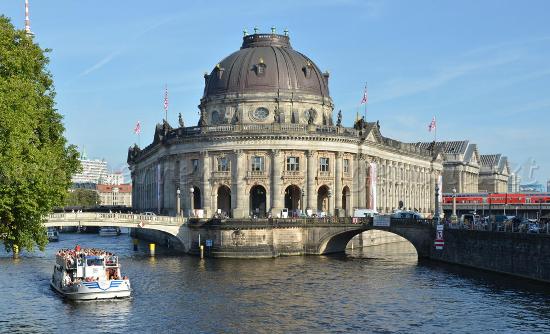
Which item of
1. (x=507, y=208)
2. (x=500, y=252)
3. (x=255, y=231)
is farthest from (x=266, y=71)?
(x=507, y=208)

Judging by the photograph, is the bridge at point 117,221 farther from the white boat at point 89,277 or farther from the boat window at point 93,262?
the boat window at point 93,262

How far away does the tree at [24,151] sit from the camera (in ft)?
160

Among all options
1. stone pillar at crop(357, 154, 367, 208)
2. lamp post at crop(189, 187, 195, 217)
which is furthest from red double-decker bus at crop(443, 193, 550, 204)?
lamp post at crop(189, 187, 195, 217)

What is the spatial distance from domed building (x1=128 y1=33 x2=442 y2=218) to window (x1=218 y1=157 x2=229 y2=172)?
0.16m

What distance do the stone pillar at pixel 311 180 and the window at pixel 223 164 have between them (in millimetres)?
11952

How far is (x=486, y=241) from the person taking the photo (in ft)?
269

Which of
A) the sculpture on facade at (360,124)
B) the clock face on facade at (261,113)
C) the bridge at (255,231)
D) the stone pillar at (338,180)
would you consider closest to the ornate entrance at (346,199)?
the stone pillar at (338,180)

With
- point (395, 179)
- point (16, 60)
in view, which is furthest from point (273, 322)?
point (395, 179)

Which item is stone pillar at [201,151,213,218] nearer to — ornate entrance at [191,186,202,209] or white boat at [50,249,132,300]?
ornate entrance at [191,186,202,209]

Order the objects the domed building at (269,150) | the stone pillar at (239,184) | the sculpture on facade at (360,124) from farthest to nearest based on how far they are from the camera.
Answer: the sculpture on facade at (360,124), the domed building at (269,150), the stone pillar at (239,184)

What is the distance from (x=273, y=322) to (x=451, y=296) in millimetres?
18380

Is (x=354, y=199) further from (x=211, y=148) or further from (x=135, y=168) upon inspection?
(x=135, y=168)

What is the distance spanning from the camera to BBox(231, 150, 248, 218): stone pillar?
115m

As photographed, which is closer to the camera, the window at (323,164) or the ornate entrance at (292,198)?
the window at (323,164)
